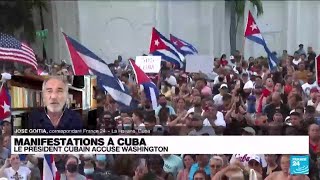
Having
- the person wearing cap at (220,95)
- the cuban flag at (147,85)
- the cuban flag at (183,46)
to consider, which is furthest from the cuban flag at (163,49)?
the person wearing cap at (220,95)

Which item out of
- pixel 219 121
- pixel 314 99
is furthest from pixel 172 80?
pixel 314 99

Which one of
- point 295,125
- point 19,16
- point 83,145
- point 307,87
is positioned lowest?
point 83,145

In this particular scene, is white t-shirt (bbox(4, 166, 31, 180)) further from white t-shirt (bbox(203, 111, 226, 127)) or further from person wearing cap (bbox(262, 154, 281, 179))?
person wearing cap (bbox(262, 154, 281, 179))

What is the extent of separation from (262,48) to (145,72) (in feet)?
2.26

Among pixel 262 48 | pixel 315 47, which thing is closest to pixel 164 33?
pixel 262 48

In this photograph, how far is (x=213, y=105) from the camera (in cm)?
422

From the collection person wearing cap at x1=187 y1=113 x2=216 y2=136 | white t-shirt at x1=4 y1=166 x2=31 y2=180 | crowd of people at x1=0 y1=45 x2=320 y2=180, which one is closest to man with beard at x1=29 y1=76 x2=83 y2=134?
crowd of people at x1=0 y1=45 x2=320 y2=180

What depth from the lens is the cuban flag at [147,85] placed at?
13.8 feet

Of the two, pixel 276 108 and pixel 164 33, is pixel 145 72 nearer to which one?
pixel 164 33

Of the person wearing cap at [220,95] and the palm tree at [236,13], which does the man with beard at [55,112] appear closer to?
the person wearing cap at [220,95]

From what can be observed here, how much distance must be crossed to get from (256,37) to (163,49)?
528 millimetres

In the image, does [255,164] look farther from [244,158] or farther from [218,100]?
[218,100]

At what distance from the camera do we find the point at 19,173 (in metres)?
4.27

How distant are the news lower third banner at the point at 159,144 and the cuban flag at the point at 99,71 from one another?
0.21 metres
